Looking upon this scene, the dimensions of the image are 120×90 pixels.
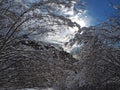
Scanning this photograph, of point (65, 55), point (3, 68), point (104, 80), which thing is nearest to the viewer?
point (3, 68)

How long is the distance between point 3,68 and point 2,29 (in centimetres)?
151

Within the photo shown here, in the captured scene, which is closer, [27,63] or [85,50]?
[27,63]

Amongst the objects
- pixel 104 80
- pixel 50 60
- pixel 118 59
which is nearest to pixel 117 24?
pixel 118 59

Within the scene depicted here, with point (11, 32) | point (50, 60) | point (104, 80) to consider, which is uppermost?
point (11, 32)

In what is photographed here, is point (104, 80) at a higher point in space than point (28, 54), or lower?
lower

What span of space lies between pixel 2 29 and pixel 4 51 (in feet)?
3.12

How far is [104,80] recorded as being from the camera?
16.7 metres

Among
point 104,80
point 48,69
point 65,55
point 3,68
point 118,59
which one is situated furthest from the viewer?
point 104,80

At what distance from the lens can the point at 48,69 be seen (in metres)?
11.9

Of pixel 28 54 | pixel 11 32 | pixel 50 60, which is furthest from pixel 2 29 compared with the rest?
pixel 50 60

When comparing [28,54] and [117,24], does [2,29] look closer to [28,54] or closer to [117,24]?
[28,54]

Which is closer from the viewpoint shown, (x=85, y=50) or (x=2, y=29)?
(x=2, y=29)

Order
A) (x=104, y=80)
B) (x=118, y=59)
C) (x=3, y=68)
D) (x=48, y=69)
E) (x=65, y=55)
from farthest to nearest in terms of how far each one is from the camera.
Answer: (x=104, y=80) < (x=118, y=59) < (x=65, y=55) < (x=48, y=69) < (x=3, y=68)

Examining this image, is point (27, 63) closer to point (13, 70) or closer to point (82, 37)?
point (13, 70)
